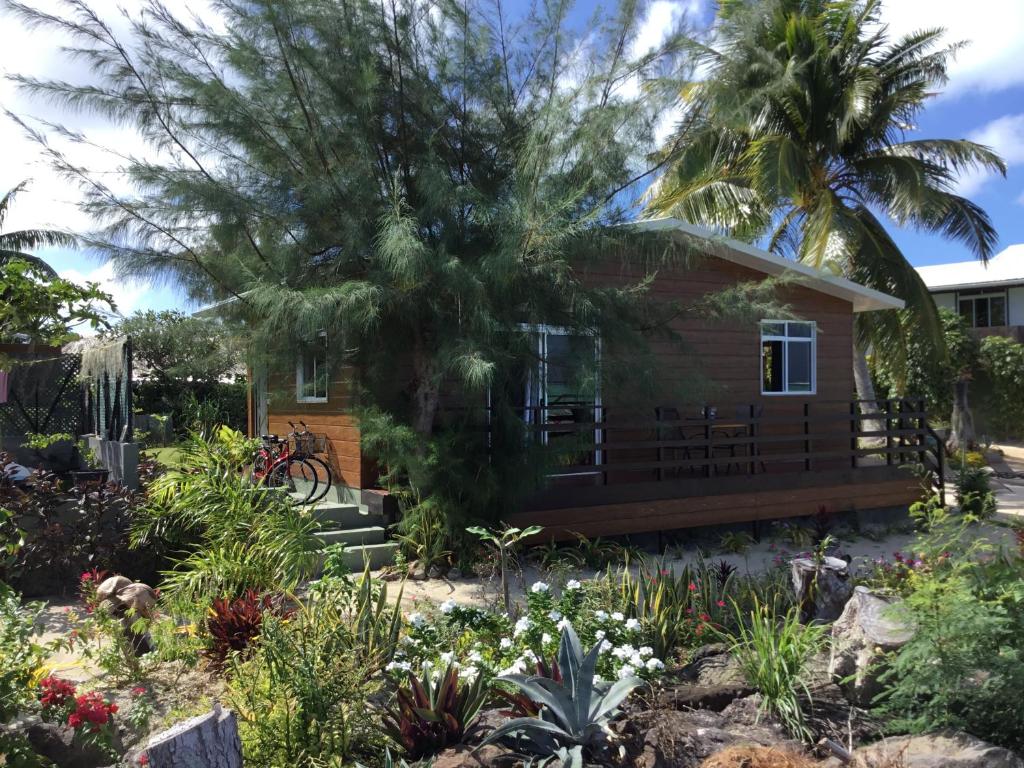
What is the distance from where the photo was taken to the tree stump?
2664 mm

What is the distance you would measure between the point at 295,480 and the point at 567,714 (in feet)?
24.3

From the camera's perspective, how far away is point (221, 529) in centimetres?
623

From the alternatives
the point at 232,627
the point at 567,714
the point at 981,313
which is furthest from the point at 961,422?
the point at 232,627

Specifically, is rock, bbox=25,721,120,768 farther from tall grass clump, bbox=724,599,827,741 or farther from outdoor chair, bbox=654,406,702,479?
outdoor chair, bbox=654,406,702,479

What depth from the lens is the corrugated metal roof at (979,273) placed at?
23797mm

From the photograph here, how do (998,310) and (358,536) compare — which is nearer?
(358,536)

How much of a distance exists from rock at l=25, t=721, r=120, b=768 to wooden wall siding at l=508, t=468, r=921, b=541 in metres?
4.91

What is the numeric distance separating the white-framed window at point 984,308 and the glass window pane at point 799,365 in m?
15.5

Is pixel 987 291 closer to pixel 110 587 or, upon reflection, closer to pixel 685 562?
pixel 685 562

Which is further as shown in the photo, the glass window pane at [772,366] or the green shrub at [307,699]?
the glass window pane at [772,366]

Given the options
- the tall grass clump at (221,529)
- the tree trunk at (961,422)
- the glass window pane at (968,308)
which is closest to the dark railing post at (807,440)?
the tall grass clump at (221,529)

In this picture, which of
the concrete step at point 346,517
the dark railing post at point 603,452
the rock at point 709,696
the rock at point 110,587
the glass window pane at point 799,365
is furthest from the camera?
the glass window pane at point 799,365

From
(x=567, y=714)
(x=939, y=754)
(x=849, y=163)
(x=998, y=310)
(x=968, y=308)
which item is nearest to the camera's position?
(x=939, y=754)

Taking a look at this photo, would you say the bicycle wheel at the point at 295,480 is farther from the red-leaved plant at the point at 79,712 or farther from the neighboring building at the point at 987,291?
the neighboring building at the point at 987,291
